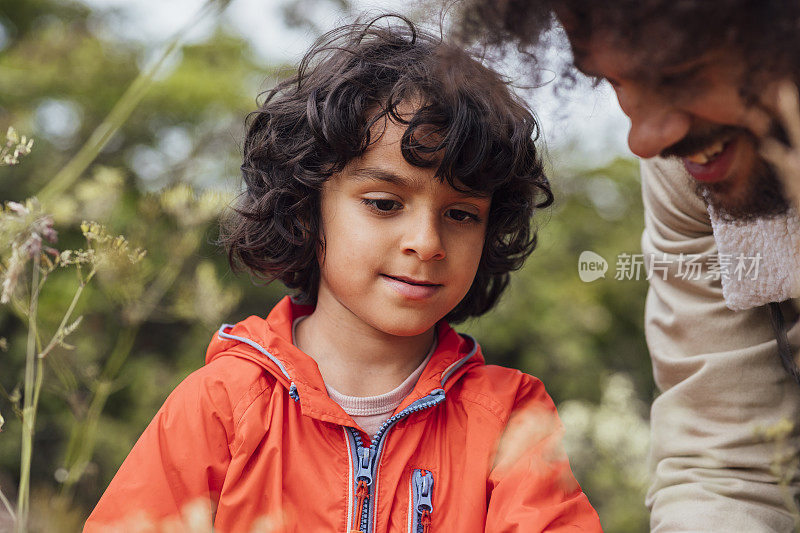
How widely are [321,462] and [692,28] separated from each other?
0.93 metres

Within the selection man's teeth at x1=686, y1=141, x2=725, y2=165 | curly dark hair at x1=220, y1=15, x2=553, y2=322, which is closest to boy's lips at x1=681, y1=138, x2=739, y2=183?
man's teeth at x1=686, y1=141, x2=725, y2=165

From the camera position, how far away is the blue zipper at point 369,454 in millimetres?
1344

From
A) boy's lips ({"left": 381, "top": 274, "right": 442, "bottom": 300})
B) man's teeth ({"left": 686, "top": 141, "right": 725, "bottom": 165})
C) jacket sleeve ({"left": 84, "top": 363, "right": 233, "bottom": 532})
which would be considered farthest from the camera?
boy's lips ({"left": 381, "top": 274, "right": 442, "bottom": 300})

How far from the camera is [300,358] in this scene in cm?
142

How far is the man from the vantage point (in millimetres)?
811

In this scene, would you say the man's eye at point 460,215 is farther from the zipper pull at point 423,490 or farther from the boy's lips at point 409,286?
the zipper pull at point 423,490

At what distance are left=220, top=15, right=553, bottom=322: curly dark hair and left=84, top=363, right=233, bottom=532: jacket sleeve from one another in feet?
1.19

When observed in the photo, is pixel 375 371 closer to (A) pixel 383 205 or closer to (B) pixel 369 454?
(B) pixel 369 454

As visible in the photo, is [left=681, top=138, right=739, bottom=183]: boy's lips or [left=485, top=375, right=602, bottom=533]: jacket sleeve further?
[left=485, top=375, right=602, bottom=533]: jacket sleeve

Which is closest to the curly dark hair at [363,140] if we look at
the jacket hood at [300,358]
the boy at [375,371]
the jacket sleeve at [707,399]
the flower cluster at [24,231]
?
the boy at [375,371]

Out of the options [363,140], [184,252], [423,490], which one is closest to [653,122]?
[363,140]

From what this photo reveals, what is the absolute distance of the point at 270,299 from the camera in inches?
118

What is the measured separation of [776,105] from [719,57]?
0.09 m

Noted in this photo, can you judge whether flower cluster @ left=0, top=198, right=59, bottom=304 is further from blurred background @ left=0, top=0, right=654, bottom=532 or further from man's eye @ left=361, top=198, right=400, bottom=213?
blurred background @ left=0, top=0, right=654, bottom=532
